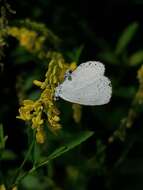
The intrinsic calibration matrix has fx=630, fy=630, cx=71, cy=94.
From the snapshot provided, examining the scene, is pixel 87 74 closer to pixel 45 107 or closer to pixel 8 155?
pixel 45 107

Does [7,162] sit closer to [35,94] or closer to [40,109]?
[35,94]

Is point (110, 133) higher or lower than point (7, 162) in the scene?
higher

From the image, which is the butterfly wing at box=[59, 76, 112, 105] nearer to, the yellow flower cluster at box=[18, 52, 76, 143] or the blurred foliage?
the yellow flower cluster at box=[18, 52, 76, 143]

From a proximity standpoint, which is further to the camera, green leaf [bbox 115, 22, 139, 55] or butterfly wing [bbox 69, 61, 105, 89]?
green leaf [bbox 115, 22, 139, 55]

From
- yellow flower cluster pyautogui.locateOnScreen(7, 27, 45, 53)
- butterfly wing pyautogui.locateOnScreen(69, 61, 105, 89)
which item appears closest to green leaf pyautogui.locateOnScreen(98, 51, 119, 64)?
yellow flower cluster pyautogui.locateOnScreen(7, 27, 45, 53)

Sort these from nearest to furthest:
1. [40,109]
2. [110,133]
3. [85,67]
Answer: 1. [40,109]
2. [85,67]
3. [110,133]

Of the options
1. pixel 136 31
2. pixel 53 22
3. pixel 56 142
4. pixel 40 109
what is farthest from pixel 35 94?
pixel 40 109

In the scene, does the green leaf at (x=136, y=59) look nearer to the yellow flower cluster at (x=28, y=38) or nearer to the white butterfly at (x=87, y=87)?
the yellow flower cluster at (x=28, y=38)

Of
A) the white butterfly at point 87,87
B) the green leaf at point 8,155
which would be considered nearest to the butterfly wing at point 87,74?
the white butterfly at point 87,87
